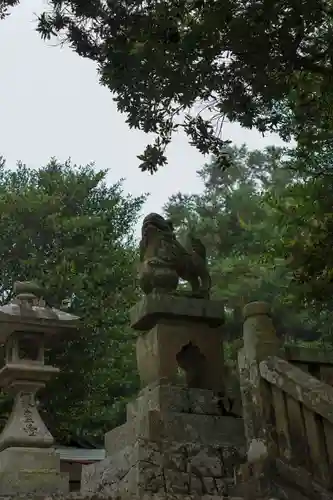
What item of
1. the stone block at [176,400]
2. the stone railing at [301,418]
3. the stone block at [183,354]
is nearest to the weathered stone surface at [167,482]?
the stone block at [176,400]

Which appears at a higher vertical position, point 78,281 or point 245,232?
point 245,232

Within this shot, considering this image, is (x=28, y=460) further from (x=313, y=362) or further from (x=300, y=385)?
(x=300, y=385)

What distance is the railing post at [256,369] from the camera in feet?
15.1

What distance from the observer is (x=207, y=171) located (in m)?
28.0

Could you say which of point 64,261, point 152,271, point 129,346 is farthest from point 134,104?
point 129,346

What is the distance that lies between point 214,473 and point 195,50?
134 inches

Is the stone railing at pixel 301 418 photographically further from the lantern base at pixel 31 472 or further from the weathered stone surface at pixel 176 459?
the lantern base at pixel 31 472

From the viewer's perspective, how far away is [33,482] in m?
6.50

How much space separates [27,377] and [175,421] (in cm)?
270

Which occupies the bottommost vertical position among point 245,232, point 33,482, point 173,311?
point 33,482

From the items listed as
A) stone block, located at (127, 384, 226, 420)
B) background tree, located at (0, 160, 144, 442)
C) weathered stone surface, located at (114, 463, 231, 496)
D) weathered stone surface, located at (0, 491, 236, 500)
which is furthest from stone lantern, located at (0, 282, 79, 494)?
background tree, located at (0, 160, 144, 442)

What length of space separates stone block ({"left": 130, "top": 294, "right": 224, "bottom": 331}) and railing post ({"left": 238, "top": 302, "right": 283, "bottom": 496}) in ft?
2.73

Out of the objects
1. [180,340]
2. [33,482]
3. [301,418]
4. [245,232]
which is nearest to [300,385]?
[301,418]

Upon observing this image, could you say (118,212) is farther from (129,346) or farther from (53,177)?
(129,346)
